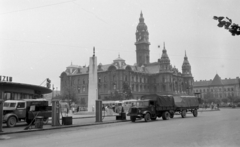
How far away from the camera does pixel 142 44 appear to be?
113250 millimetres

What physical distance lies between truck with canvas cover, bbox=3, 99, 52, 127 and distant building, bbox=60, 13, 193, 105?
222 feet

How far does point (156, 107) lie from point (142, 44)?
9081cm

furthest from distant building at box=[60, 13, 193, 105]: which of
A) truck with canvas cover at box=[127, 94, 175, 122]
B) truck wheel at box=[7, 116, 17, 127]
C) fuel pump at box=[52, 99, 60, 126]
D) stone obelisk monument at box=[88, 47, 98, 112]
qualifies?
truck wheel at box=[7, 116, 17, 127]

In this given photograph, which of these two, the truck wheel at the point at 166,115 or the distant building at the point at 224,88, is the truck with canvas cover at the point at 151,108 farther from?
the distant building at the point at 224,88

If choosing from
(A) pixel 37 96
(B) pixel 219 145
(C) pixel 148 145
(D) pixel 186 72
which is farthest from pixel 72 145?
(D) pixel 186 72

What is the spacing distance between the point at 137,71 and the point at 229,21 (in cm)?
9844

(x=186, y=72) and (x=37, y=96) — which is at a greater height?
(x=186, y=72)

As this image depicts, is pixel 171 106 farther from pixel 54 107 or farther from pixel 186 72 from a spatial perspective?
pixel 186 72

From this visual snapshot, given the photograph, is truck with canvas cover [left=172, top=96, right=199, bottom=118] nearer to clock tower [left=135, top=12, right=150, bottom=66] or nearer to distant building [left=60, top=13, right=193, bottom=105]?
distant building [left=60, top=13, right=193, bottom=105]

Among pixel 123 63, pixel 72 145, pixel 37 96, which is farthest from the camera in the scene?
pixel 123 63

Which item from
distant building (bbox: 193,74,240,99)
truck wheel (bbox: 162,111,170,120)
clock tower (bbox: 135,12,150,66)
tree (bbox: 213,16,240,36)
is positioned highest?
clock tower (bbox: 135,12,150,66)

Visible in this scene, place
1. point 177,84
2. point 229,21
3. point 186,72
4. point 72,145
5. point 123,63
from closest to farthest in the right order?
point 229,21 → point 72,145 → point 123,63 → point 177,84 → point 186,72

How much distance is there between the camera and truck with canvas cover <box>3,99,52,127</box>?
67.6 feet

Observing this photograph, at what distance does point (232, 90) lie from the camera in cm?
12912
